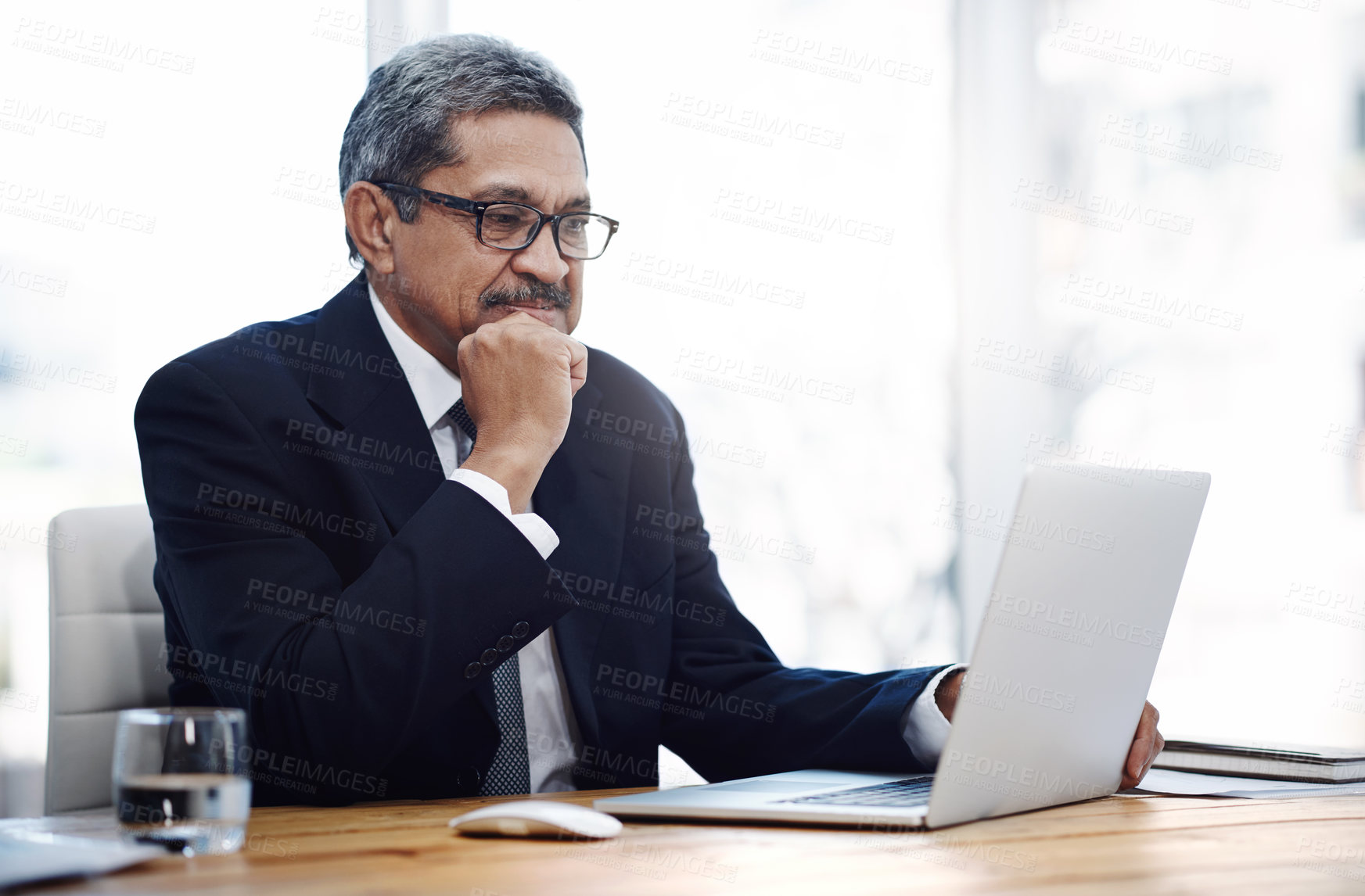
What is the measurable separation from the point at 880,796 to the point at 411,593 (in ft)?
1.64

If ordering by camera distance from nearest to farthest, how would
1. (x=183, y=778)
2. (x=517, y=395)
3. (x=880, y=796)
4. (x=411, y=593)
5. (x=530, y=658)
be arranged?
(x=183, y=778) → (x=880, y=796) → (x=411, y=593) → (x=517, y=395) → (x=530, y=658)

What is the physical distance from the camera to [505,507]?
1246mm

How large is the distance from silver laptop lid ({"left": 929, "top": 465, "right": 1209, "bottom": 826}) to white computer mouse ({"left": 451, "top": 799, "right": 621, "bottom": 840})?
27cm

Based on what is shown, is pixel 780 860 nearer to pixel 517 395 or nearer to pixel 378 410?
pixel 517 395

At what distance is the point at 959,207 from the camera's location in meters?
3.16

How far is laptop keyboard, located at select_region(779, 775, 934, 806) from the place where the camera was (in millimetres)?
994

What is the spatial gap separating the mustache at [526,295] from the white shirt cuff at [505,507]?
0.37m

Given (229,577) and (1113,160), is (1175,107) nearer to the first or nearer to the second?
(1113,160)

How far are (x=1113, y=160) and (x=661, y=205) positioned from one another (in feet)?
4.08

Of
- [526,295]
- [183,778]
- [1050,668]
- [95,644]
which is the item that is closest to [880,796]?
[1050,668]

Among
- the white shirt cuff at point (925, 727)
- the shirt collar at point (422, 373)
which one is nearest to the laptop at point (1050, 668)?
the white shirt cuff at point (925, 727)

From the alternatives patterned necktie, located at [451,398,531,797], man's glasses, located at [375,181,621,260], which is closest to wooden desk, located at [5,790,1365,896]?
patterned necktie, located at [451,398,531,797]

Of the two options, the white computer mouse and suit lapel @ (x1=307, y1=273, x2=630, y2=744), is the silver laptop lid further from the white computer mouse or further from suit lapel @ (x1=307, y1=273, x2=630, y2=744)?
suit lapel @ (x1=307, y1=273, x2=630, y2=744)

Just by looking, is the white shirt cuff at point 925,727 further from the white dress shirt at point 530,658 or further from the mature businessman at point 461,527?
the white dress shirt at point 530,658
